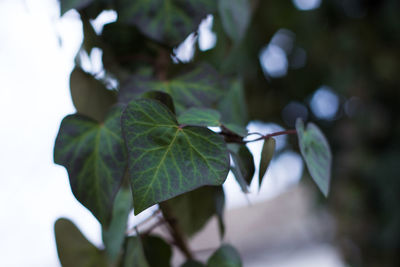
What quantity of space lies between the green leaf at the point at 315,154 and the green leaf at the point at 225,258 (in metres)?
0.11

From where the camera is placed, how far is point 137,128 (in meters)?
0.25

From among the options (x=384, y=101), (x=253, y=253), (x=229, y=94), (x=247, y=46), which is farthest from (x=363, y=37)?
(x=253, y=253)

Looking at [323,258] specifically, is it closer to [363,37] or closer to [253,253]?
[253,253]

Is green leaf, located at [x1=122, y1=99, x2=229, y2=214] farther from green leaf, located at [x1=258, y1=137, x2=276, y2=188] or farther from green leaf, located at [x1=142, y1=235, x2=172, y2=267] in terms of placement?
green leaf, located at [x1=142, y1=235, x2=172, y2=267]

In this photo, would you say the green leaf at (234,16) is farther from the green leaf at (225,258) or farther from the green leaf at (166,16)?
the green leaf at (225,258)

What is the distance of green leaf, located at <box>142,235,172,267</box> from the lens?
37 cm

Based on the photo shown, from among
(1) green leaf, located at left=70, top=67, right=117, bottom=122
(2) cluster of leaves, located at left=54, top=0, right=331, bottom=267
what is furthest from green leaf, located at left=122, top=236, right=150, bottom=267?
(1) green leaf, located at left=70, top=67, right=117, bottom=122

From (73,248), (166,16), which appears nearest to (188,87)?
(166,16)

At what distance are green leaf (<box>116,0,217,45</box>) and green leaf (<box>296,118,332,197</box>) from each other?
0.42 ft

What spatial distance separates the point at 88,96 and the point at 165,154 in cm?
13

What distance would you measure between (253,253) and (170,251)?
8.58 feet

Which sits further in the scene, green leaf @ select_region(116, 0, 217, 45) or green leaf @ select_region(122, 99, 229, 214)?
green leaf @ select_region(116, 0, 217, 45)

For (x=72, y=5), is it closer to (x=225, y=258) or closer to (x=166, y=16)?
(x=166, y=16)

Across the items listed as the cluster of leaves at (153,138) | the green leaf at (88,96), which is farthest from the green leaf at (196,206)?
the green leaf at (88,96)
